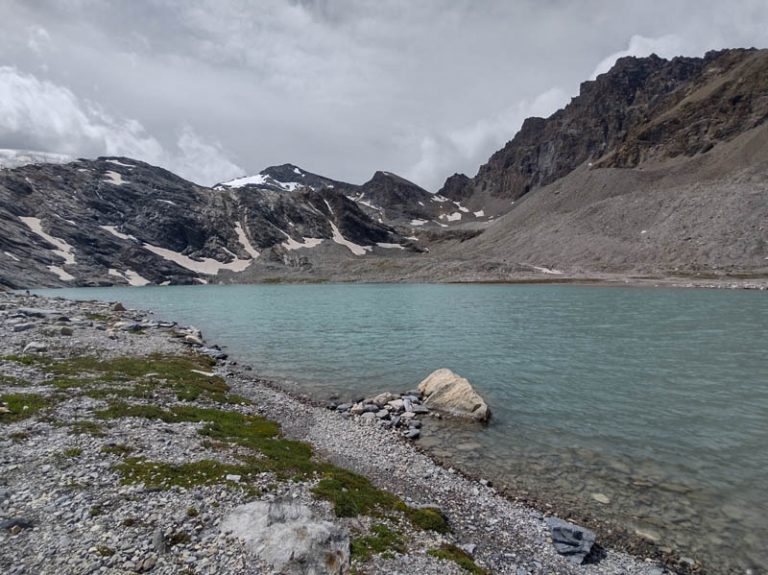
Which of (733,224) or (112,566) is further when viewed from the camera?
(733,224)

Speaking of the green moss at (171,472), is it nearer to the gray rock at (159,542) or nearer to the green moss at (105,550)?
the gray rock at (159,542)

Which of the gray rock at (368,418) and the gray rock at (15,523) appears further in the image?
the gray rock at (368,418)

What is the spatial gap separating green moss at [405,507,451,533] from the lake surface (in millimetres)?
4056

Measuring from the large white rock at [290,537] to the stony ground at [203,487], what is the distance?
26 cm

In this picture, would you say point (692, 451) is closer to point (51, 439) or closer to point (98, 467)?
point (98, 467)

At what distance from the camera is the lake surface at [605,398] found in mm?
13180

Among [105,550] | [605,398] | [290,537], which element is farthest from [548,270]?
[105,550]

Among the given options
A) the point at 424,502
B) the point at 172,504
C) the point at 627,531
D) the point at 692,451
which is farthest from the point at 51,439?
the point at 692,451

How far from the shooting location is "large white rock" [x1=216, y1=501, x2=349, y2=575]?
26.6 feet

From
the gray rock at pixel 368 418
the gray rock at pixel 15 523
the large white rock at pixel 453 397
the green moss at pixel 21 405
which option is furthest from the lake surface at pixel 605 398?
the green moss at pixel 21 405

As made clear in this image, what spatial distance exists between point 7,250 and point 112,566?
838 ft

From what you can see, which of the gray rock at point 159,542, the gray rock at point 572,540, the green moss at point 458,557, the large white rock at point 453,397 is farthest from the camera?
the large white rock at point 453,397

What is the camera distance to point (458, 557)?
9.78m

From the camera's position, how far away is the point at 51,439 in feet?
42.1
